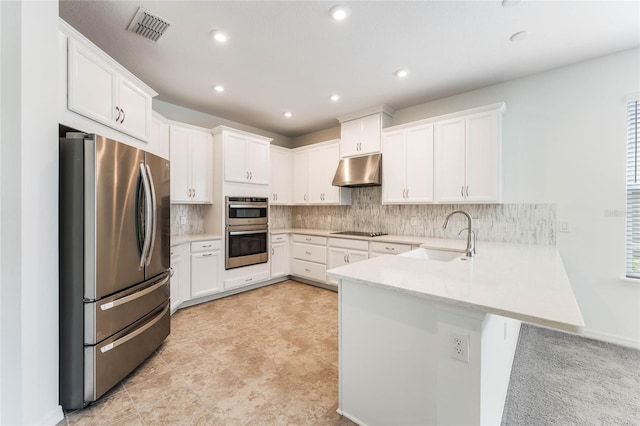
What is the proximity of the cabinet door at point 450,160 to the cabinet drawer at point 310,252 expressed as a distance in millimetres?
1904

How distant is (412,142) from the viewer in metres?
3.62

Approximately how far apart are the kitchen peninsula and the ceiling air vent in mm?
2411

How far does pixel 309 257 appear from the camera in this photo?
4465mm

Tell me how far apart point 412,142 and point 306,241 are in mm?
2286

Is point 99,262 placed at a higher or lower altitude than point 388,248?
higher

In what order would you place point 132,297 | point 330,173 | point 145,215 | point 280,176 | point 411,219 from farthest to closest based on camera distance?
point 280,176 < point 330,173 < point 411,219 < point 145,215 < point 132,297

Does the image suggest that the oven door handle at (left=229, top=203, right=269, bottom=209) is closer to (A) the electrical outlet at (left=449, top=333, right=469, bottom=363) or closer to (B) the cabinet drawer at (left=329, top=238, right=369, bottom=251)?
(B) the cabinet drawer at (left=329, top=238, right=369, bottom=251)

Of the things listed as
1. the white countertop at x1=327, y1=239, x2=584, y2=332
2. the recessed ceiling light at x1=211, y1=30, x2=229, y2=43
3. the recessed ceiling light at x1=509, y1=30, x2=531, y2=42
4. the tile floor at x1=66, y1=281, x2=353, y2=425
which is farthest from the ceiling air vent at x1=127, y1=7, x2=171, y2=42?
the recessed ceiling light at x1=509, y1=30, x2=531, y2=42

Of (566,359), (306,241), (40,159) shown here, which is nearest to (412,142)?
(306,241)

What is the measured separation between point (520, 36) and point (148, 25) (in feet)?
10.4

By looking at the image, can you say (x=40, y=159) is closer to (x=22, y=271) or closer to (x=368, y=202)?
(x=22, y=271)

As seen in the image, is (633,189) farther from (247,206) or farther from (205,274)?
(205,274)

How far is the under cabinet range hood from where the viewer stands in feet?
12.7

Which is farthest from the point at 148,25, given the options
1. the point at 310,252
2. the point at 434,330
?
the point at 310,252
